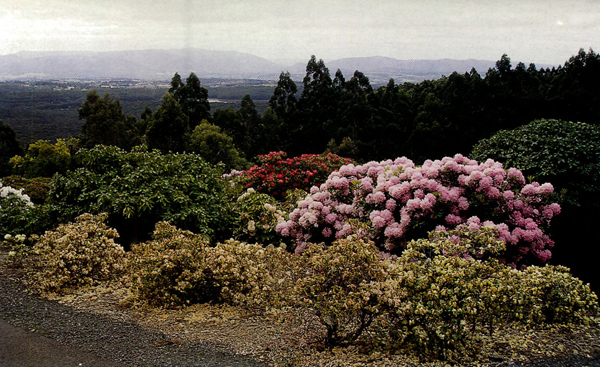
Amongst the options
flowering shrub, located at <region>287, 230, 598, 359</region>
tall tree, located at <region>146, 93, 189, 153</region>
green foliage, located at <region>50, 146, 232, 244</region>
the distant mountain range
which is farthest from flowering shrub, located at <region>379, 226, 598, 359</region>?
tall tree, located at <region>146, 93, 189, 153</region>

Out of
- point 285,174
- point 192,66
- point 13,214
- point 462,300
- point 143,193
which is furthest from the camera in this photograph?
point 192,66

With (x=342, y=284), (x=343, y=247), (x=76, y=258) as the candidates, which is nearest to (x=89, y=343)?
(x=76, y=258)

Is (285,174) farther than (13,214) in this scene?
Yes

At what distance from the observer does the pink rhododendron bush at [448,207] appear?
614 centimetres

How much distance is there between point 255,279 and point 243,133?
32.4 m

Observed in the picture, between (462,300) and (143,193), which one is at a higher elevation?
(143,193)

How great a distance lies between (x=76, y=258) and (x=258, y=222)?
305cm

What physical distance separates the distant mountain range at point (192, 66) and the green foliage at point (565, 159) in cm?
1377

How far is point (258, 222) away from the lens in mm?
7910

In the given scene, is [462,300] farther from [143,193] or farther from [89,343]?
[143,193]

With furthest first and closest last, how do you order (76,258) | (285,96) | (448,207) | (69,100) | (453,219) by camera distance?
(69,100)
(285,96)
(448,207)
(453,219)
(76,258)

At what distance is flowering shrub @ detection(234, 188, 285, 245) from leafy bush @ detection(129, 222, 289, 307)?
7.87 ft

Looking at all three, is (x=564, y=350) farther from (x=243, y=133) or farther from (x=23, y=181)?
(x=243, y=133)

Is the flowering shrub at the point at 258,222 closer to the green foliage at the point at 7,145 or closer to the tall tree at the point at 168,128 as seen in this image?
the tall tree at the point at 168,128
